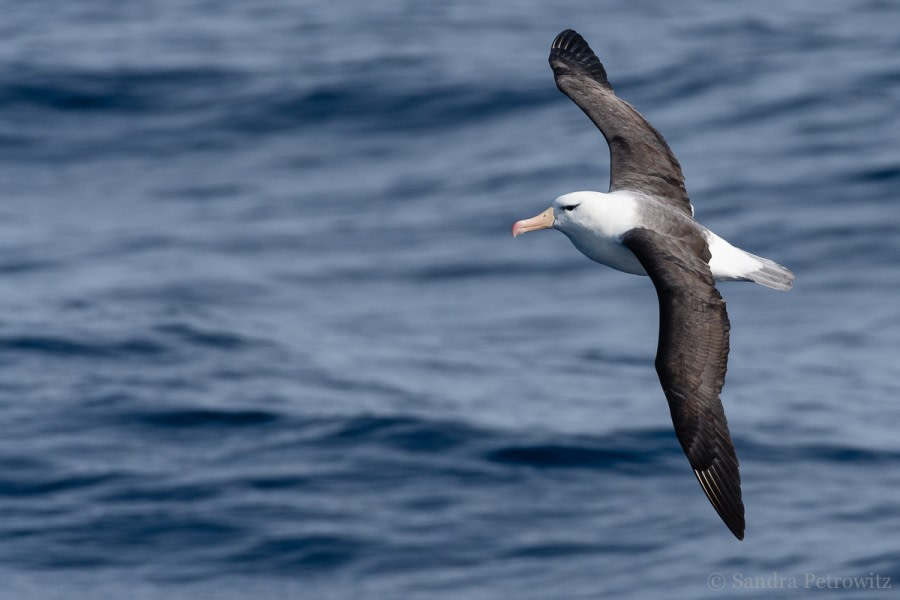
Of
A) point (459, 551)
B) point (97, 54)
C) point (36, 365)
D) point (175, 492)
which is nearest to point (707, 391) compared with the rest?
point (459, 551)

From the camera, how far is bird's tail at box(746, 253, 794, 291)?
11438mm

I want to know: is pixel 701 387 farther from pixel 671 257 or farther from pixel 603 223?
pixel 603 223

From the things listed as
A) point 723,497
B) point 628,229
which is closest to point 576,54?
point 628,229

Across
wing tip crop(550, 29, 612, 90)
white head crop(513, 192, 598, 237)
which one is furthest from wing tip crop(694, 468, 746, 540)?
wing tip crop(550, 29, 612, 90)

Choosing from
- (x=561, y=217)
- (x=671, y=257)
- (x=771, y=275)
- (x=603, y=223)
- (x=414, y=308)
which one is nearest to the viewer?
(x=671, y=257)

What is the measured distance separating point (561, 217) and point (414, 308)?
11.5 metres

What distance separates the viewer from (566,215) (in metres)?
11.6

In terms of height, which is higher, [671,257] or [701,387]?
[671,257]

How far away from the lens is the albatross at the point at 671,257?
10.1m

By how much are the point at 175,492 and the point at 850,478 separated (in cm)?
785

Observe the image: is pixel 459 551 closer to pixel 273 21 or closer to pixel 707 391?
pixel 707 391

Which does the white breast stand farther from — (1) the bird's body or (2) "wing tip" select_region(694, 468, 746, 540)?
(2) "wing tip" select_region(694, 468, 746, 540)

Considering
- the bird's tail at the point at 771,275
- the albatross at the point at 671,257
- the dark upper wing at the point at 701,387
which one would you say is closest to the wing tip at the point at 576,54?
the albatross at the point at 671,257

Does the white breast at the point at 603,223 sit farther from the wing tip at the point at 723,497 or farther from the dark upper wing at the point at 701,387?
the wing tip at the point at 723,497
